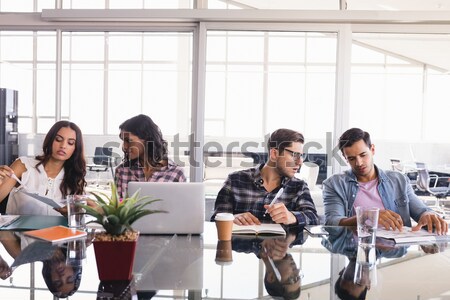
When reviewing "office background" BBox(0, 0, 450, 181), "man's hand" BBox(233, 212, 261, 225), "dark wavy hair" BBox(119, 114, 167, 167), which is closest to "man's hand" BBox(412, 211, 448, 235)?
"man's hand" BBox(233, 212, 261, 225)

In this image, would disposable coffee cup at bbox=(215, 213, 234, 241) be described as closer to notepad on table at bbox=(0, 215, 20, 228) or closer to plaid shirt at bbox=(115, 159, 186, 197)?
notepad on table at bbox=(0, 215, 20, 228)

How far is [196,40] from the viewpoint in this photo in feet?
13.5

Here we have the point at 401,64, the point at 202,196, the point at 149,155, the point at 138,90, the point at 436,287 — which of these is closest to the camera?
the point at 436,287

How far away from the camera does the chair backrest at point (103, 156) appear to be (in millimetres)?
4918

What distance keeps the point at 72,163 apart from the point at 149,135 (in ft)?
1.79

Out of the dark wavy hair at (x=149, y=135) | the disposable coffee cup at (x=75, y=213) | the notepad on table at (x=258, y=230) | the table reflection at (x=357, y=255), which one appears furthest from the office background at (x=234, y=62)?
the table reflection at (x=357, y=255)

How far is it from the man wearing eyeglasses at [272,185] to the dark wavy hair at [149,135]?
629 millimetres

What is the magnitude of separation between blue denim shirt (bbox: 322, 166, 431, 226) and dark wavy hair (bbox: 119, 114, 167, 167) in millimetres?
1079

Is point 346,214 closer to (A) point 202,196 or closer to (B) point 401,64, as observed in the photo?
(A) point 202,196

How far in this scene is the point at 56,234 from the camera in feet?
5.75

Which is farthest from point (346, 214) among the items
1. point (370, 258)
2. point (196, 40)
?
point (196, 40)

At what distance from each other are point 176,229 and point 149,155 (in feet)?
3.55

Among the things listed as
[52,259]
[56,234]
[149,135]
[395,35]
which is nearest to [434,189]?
[395,35]

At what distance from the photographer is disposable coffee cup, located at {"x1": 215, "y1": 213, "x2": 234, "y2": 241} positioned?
1789mm
